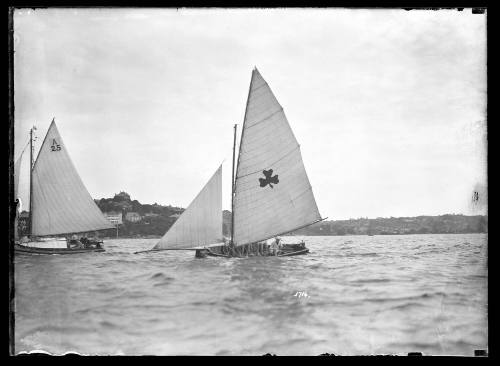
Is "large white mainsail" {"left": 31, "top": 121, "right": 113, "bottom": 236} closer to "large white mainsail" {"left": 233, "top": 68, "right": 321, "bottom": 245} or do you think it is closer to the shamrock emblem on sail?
"large white mainsail" {"left": 233, "top": 68, "right": 321, "bottom": 245}

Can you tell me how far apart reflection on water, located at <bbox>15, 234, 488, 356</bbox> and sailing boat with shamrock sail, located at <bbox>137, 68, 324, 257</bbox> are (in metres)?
1.39

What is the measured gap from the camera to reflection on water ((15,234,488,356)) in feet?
17.6

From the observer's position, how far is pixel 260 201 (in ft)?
29.7

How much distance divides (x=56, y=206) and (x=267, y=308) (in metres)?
4.51

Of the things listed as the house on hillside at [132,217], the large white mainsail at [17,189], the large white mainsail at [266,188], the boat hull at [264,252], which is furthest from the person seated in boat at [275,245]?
the large white mainsail at [17,189]

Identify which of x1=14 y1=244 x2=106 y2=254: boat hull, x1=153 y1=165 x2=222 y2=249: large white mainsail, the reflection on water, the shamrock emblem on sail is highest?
the shamrock emblem on sail

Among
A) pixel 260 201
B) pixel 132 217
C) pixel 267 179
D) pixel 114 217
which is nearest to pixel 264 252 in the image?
pixel 260 201

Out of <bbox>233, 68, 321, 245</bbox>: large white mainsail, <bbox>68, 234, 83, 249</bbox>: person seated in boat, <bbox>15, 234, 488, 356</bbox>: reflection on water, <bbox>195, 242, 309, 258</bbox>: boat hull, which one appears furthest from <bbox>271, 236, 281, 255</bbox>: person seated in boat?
<bbox>68, 234, 83, 249</bbox>: person seated in boat

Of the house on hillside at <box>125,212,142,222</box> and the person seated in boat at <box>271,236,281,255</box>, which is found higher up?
the house on hillside at <box>125,212,142,222</box>

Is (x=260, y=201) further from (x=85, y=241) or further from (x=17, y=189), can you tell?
(x=17, y=189)

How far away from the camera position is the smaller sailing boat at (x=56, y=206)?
597 cm

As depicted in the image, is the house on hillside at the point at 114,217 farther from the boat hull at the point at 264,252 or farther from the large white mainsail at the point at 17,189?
the boat hull at the point at 264,252

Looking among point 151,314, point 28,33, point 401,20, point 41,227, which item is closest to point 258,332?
point 151,314
